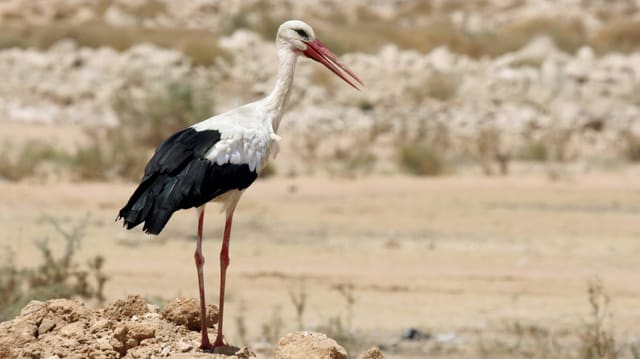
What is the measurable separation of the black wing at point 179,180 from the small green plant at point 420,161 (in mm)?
13968

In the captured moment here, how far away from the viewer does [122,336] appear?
291 inches

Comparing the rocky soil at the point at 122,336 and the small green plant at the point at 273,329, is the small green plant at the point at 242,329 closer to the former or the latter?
the small green plant at the point at 273,329

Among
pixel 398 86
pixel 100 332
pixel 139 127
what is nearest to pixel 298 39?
pixel 100 332

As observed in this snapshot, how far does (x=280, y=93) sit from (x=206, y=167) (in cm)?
82

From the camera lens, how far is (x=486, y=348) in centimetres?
1061

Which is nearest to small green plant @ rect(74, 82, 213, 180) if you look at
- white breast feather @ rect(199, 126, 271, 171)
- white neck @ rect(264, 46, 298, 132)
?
white neck @ rect(264, 46, 298, 132)

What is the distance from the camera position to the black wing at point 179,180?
7.33 m

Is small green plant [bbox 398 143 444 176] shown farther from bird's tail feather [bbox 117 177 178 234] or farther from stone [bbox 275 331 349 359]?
stone [bbox 275 331 349 359]

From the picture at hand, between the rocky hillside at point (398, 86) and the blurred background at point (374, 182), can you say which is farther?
the rocky hillside at point (398, 86)

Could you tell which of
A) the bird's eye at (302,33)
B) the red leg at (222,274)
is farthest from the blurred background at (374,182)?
the bird's eye at (302,33)

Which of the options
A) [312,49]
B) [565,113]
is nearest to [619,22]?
[565,113]

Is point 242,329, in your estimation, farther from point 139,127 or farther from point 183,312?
point 139,127

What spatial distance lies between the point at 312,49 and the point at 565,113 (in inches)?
759

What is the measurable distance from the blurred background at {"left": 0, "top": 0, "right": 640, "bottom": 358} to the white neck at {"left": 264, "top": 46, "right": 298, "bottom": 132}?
227 centimetres
